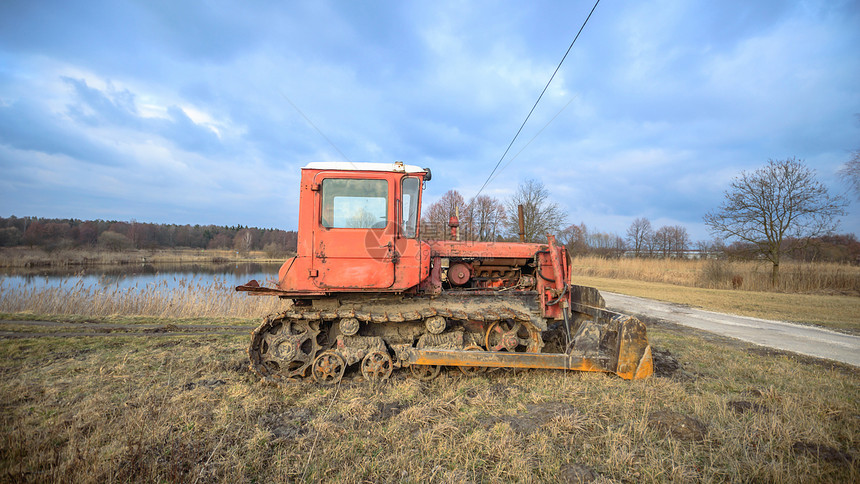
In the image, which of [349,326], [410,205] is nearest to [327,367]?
[349,326]

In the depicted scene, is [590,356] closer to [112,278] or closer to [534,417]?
[534,417]

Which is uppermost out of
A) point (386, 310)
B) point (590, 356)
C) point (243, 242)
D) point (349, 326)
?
point (243, 242)

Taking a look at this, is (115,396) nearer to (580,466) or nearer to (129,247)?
(580,466)

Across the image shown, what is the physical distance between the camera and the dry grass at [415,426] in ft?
8.70

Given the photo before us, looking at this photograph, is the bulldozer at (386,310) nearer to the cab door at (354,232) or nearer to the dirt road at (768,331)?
the cab door at (354,232)

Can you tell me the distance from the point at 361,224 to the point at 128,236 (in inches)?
2372

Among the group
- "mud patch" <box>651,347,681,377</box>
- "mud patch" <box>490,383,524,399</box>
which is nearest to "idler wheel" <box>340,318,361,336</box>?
"mud patch" <box>490,383,524,399</box>

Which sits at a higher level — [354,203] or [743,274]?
[354,203]

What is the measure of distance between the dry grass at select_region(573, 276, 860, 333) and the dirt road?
1051 millimetres

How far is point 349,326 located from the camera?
463 cm

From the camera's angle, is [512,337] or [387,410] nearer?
[387,410]

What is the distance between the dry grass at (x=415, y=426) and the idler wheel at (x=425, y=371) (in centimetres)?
14

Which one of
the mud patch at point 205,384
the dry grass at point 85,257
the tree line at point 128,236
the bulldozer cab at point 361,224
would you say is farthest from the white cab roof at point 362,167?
the dry grass at point 85,257

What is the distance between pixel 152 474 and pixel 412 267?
3033 mm
